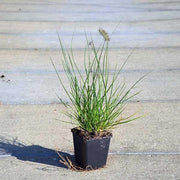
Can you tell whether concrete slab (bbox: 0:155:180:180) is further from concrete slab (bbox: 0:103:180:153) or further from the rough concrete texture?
concrete slab (bbox: 0:103:180:153)

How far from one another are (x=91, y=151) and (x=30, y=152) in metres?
0.68

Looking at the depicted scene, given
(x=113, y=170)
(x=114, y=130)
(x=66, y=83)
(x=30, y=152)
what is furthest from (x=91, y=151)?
(x=66, y=83)

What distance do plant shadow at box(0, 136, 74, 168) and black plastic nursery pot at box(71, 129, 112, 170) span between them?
0.22 m

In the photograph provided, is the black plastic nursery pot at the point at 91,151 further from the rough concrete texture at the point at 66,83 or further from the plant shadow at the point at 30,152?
the plant shadow at the point at 30,152

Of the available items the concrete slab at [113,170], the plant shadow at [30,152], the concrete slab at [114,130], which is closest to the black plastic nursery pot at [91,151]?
the concrete slab at [113,170]

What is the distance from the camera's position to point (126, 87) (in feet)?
17.5

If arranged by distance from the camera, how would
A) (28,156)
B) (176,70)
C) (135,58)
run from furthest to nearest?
(135,58), (176,70), (28,156)

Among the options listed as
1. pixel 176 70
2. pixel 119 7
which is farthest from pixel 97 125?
pixel 119 7

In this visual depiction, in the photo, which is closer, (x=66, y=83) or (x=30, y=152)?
(x=30, y=152)

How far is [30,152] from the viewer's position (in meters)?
3.63

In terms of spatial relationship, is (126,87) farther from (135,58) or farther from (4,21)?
(4,21)

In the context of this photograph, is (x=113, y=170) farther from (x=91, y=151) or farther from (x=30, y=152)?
(x=30, y=152)

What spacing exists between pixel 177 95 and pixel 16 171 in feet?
7.94

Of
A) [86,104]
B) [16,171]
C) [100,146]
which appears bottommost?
[16,171]
